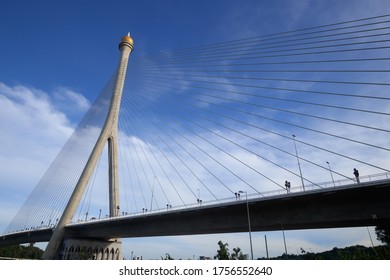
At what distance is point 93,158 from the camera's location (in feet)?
151

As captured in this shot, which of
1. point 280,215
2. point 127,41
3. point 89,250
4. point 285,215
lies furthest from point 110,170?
point 285,215

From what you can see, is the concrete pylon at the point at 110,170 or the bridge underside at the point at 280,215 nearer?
the bridge underside at the point at 280,215

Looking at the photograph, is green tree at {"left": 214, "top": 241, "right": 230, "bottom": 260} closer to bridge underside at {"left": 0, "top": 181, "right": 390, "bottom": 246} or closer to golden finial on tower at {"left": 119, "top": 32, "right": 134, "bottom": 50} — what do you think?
bridge underside at {"left": 0, "top": 181, "right": 390, "bottom": 246}

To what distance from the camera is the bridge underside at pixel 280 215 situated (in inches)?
914

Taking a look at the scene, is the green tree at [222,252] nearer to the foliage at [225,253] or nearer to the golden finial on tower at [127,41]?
the foliage at [225,253]

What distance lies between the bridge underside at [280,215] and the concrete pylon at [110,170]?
492cm

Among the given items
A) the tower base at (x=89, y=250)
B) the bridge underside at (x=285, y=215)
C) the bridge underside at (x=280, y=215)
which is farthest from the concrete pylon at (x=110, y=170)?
the bridge underside at (x=285, y=215)

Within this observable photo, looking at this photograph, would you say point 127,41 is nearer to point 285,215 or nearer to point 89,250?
point 89,250

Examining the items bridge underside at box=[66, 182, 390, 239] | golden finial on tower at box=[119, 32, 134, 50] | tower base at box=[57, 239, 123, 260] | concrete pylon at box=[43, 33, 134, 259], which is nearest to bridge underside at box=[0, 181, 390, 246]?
bridge underside at box=[66, 182, 390, 239]

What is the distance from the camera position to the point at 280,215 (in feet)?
94.3

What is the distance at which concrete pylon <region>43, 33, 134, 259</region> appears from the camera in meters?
45.8

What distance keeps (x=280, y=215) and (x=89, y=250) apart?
128ft
